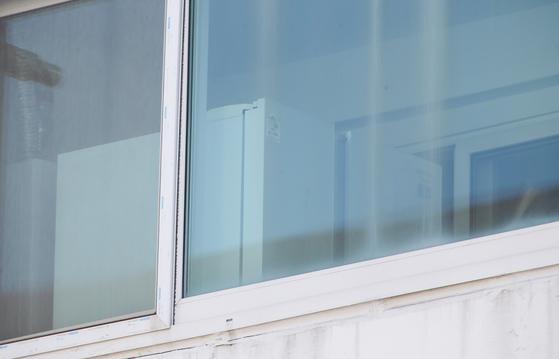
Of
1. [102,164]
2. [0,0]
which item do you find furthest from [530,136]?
[0,0]

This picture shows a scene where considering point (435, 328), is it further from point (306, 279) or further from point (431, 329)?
point (306, 279)

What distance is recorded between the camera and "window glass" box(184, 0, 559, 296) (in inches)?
65.8

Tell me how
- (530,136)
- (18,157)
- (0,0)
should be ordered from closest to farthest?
(530,136)
(18,157)
(0,0)

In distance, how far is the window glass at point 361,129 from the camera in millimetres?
1672

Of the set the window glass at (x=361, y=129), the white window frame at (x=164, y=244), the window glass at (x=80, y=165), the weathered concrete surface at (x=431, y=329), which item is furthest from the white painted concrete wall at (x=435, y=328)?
the window glass at (x=80, y=165)

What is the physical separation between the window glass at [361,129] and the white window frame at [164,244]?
58mm

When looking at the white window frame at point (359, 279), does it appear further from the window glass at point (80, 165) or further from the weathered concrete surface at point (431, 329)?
the window glass at point (80, 165)

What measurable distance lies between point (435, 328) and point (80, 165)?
1.35 meters

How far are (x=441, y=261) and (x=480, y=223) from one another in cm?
13

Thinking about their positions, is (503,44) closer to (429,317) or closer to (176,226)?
(429,317)

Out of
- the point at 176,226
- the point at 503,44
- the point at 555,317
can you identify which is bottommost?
the point at 555,317

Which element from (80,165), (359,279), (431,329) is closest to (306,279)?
(359,279)

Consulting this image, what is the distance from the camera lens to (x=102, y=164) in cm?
237

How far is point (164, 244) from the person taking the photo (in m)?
2.14
